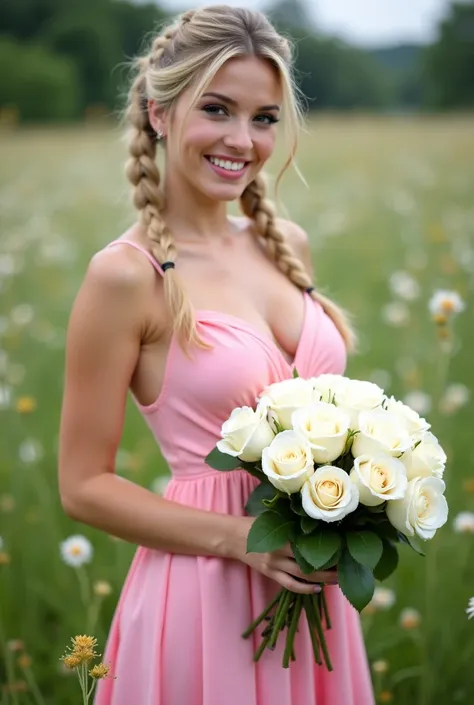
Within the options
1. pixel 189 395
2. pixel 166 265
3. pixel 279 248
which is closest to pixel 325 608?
pixel 189 395

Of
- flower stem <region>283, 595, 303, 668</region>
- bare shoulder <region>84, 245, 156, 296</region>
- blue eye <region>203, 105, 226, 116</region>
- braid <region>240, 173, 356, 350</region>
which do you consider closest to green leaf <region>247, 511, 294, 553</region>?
flower stem <region>283, 595, 303, 668</region>

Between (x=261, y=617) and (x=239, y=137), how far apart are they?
1.00 meters

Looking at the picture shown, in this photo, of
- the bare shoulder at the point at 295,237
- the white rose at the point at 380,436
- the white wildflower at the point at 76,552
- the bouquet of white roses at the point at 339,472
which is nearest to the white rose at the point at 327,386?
the bouquet of white roses at the point at 339,472

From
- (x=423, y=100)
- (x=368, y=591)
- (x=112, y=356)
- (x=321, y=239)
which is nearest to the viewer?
(x=368, y=591)

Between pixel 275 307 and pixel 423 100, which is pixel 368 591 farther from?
pixel 423 100

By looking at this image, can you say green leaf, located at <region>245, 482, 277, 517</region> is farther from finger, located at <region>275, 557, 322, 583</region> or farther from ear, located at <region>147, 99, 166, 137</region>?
ear, located at <region>147, 99, 166, 137</region>

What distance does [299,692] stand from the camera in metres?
1.60

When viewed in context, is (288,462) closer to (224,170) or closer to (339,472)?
(339,472)

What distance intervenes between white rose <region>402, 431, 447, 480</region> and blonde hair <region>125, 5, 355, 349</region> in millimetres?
480

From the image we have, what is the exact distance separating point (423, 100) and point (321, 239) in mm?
1185

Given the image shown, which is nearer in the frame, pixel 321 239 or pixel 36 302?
pixel 36 302

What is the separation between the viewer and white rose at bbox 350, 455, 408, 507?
1.23 meters

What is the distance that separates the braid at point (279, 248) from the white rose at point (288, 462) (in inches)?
26.7

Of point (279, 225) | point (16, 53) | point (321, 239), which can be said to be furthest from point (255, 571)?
point (321, 239)
